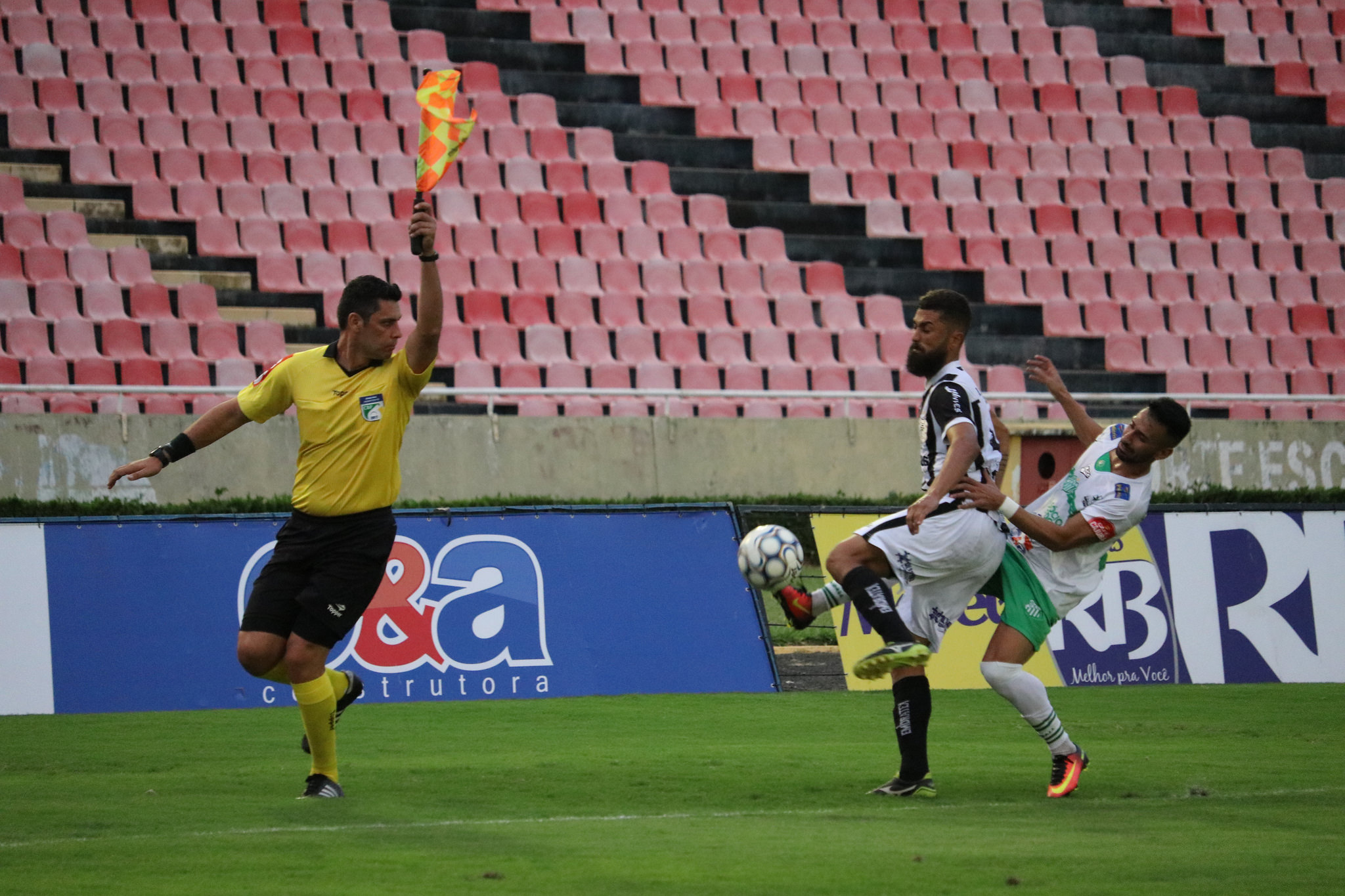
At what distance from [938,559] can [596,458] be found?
371 inches

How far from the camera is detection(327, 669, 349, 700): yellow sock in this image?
6871 millimetres

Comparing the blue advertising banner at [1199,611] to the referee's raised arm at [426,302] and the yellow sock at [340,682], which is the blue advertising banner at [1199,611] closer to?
the yellow sock at [340,682]

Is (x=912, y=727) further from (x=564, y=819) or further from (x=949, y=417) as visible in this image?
(x=564, y=819)

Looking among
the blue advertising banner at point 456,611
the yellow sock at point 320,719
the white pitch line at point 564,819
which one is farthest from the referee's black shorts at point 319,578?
the blue advertising banner at point 456,611

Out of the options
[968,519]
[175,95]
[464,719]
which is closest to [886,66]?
[175,95]

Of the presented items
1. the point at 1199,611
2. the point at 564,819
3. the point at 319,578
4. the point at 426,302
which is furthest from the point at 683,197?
the point at 564,819

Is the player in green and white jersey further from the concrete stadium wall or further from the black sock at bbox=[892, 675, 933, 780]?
the concrete stadium wall

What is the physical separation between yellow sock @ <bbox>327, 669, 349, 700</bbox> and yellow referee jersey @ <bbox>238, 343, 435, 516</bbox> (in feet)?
2.82

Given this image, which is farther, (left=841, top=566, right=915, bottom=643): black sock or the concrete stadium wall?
the concrete stadium wall

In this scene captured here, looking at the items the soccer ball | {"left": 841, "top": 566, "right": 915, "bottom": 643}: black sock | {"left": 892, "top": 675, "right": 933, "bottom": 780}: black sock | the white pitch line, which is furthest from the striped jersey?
the white pitch line

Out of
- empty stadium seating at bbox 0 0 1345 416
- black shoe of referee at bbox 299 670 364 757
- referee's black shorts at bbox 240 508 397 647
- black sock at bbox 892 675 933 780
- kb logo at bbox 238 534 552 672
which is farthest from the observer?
empty stadium seating at bbox 0 0 1345 416

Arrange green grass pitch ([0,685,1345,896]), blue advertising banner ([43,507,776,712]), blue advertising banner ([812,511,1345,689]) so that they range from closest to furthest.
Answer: green grass pitch ([0,685,1345,896]) → blue advertising banner ([43,507,776,712]) → blue advertising banner ([812,511,1345,689])

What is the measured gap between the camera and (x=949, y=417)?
21.5 ft

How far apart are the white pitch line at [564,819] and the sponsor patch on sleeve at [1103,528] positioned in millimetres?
1173
